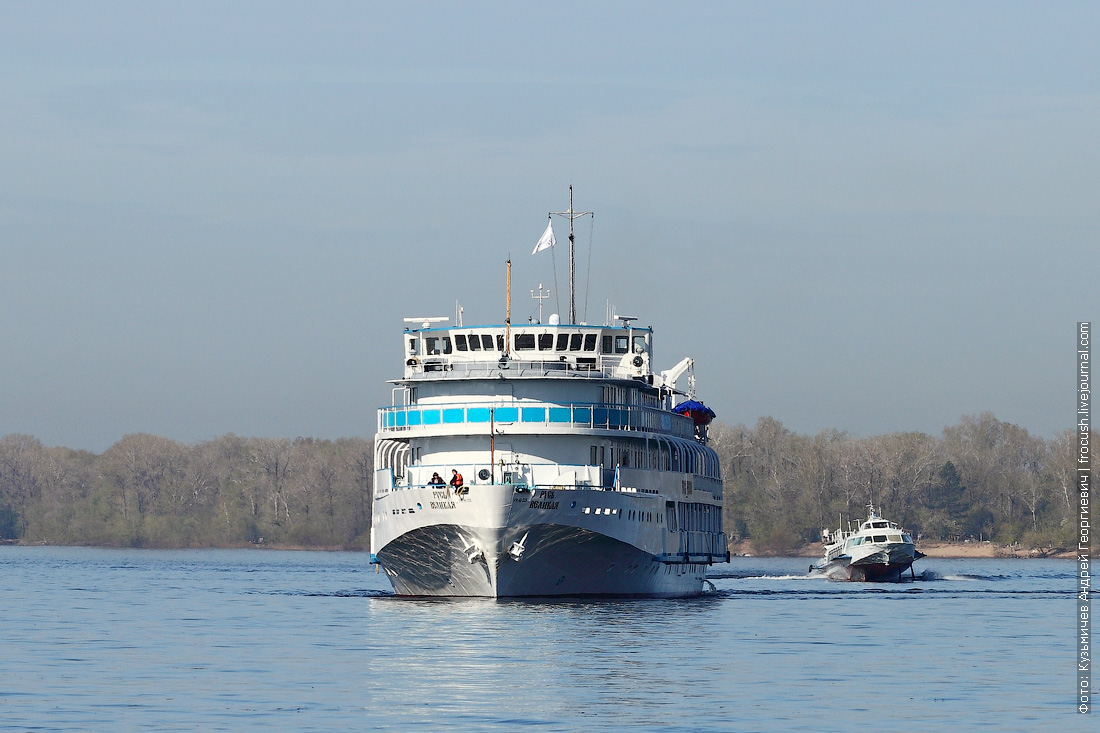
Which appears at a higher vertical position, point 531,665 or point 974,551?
point 531,665

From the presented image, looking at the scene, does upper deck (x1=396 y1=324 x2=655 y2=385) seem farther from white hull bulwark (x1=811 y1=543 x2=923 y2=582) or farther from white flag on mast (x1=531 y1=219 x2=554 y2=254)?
white hull bulwark (x1=811 y1=543 x2=923 y2=582)

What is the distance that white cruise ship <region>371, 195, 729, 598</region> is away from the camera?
212 feet

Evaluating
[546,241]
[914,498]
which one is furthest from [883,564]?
[914,498]

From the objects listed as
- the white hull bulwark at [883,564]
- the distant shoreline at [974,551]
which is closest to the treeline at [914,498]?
the distant shoreline at [974,551]

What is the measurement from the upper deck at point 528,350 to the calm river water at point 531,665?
31.5 feet

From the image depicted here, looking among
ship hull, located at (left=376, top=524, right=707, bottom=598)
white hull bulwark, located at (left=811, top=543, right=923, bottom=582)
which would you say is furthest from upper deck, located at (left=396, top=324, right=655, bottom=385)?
white hull bulwark, located at (left=811, top=543, right=923, bottom=582)

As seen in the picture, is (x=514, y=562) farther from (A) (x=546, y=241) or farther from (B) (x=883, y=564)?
(B) (x=883, y=564)

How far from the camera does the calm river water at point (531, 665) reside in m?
36.2

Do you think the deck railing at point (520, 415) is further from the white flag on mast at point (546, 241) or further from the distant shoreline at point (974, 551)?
the distant shoreline at point (974, 551)

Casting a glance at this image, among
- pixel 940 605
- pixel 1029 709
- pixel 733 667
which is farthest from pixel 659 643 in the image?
pixel 940 605

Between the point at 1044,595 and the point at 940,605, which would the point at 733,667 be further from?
the point at 1044,595

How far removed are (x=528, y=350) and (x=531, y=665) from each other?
29191mm

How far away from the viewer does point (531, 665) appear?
44.7m

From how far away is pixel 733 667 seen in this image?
151 feet
